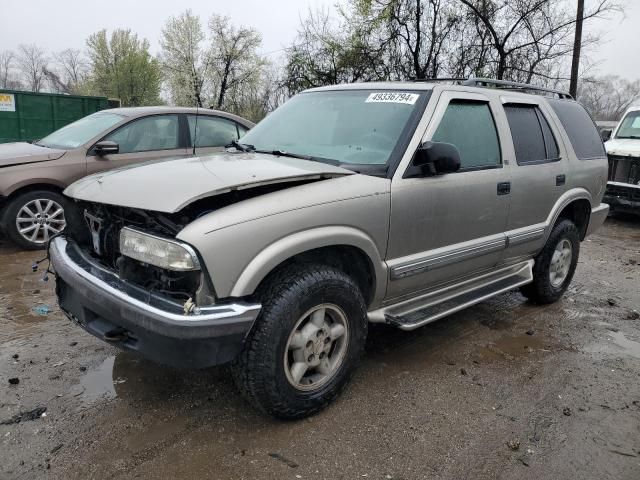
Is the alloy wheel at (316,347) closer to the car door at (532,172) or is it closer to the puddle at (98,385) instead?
the puddle at (98,385)

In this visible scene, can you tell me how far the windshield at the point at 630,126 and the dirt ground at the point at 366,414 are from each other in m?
8.05

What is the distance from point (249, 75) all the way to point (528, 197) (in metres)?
36.0

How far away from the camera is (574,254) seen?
16.7ft

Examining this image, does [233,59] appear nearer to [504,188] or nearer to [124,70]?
[124,70]

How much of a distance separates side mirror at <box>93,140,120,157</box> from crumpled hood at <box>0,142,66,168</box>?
0.44m

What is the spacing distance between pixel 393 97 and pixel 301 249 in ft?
4.90

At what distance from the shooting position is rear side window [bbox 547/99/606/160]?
15.8 ft

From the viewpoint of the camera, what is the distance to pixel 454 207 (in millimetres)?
3467

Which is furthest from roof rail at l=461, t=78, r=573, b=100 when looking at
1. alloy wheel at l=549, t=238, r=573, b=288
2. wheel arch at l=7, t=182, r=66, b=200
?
wheel arch at l=7, t=182, r=66, b=200

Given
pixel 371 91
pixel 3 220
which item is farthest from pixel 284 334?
pixel 3 220

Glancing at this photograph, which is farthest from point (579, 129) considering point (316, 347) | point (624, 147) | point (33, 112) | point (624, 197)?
point (33, 112)

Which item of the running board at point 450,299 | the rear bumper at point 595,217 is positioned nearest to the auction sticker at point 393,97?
the running board at point 450,299

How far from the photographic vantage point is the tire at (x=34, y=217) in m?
5.84

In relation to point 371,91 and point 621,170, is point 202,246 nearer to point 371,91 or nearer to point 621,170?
point 371,91
